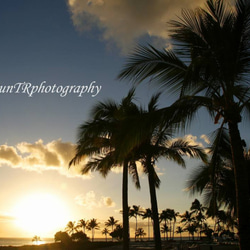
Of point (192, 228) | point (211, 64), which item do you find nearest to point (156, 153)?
point (211, 64)

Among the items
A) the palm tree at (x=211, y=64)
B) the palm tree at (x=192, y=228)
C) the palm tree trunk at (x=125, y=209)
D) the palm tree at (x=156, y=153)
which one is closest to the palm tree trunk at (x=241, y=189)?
the palm tree at (x=211, y=64)

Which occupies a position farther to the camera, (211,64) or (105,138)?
(105,138)

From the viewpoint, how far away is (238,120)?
254 inches

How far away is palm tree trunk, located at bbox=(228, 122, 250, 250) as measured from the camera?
19.1ft

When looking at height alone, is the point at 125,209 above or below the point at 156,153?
below

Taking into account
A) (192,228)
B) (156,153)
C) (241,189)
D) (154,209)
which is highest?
(156,153)

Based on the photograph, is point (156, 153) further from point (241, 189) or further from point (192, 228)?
point (192, 228)

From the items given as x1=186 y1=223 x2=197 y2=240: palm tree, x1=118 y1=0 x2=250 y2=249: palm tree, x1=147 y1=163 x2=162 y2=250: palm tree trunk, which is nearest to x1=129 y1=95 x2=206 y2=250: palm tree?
x1=147 y1=163 x2=162 y2=250: palm tree trunk

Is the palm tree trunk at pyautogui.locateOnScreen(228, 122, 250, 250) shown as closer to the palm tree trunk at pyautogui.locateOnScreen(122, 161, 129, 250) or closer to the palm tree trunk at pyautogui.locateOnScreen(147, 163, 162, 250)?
the palm tree trunk at pyautogui.locateOnScreen(147, 163, 162, 250)

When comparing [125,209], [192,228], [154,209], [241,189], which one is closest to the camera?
[241,189]

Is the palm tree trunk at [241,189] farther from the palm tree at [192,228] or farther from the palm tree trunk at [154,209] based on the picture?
the palm tree at [192,228]

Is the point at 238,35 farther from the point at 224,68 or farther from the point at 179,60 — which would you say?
the point at 179,60

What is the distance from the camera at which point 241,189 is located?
20.1ft

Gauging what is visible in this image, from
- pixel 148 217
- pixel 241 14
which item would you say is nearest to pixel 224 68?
pixel 241 14
